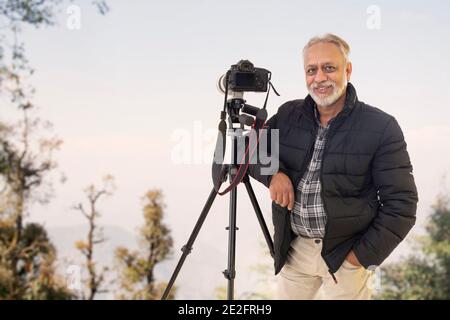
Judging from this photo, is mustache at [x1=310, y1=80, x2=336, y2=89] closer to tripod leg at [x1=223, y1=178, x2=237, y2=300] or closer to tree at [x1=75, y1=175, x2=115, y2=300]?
tripod leg at [x1=223, y1=178, x2=237, y2=300]

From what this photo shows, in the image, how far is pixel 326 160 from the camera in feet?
3.98

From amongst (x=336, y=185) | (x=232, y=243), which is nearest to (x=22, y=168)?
(x=232, y=243)

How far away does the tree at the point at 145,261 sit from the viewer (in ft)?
9.57

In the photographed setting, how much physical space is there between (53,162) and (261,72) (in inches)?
71.6

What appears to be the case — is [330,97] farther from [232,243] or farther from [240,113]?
[232,243]

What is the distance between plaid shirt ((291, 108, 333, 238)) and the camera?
1239 millimetres

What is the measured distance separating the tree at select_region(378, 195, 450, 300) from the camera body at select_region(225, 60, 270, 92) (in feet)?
6.25

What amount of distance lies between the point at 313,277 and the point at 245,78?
64 cm

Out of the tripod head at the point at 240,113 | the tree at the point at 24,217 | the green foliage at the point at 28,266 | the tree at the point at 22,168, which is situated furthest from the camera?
the green foliage at the point at 28,266

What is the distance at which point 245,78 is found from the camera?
1.36 m

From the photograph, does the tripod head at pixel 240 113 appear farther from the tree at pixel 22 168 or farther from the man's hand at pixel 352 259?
the tree at pixel 22 168

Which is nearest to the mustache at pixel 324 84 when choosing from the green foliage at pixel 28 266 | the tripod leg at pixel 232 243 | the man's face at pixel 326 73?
the man's face at pixel 326 73

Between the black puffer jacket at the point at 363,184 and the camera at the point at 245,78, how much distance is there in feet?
0.73
